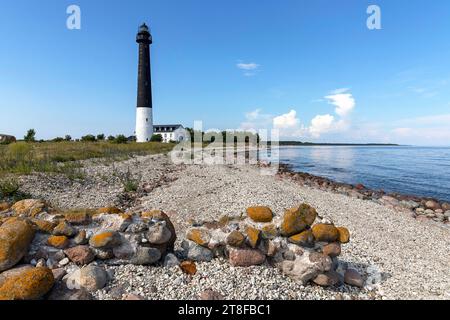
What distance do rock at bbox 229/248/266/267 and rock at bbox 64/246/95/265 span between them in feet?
8.94

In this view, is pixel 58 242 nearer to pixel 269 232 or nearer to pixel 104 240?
pixel 104 240

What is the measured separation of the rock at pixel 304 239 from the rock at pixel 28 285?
171 inches

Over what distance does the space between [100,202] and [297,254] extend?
917 centimetres

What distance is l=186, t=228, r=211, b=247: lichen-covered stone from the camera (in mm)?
5590

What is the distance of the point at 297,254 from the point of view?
522 centimetres

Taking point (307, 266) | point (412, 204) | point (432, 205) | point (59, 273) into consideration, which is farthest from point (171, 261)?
point (432, 205)

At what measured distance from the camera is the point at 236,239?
17.4 feet

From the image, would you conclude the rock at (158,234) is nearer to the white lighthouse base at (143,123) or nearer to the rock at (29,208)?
the rock at (29,208)

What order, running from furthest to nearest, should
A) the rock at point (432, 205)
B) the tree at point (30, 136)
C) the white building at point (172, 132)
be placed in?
1. the white building at point (172, 132)
2. the tree at point (30, 136)
3. the rock at point (432, 205)

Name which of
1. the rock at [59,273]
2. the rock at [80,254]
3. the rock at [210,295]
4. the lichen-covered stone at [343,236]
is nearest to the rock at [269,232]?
the lichen-covered stone at [343,236]

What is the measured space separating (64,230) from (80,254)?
25.9 inches

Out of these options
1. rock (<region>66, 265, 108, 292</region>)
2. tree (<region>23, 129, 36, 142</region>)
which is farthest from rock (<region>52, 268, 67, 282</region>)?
tree (<region>23, 129, 36, 142</region>)

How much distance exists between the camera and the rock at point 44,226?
16.5 feet
